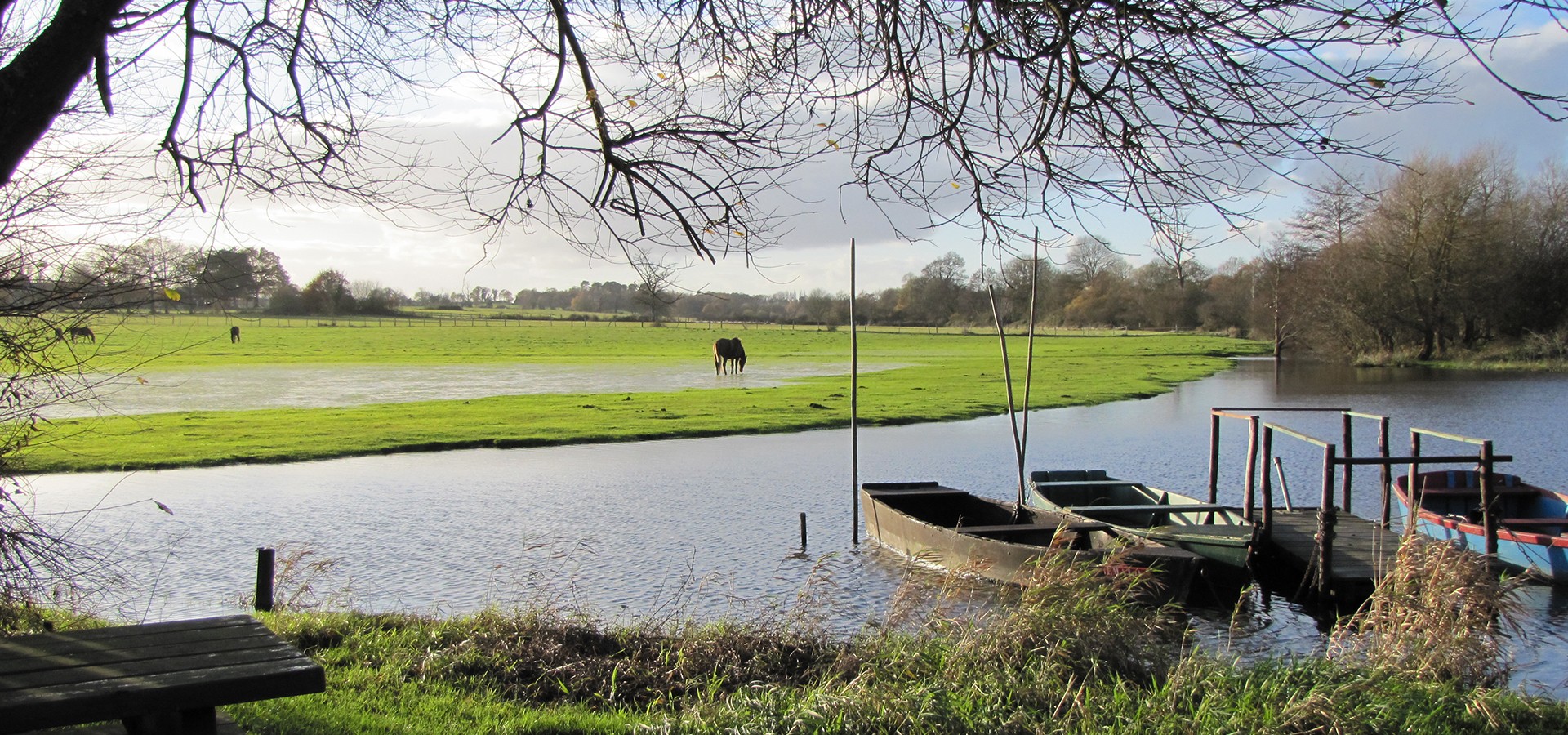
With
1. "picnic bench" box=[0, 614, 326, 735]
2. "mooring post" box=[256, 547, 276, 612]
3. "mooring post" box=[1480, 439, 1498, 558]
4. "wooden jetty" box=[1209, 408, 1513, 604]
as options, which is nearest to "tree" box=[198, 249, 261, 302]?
"picnic bench" box=[0, 614, 326, 735]

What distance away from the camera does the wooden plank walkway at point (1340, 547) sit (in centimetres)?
1300

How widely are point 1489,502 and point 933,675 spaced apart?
33.5ft

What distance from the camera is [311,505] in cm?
1972

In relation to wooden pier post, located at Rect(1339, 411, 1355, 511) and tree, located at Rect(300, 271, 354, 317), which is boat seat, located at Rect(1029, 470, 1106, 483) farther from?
tree, located at Rect(300, 271, 354, 317)

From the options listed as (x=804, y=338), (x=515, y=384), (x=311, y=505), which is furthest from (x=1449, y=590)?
(x=804, y=338)

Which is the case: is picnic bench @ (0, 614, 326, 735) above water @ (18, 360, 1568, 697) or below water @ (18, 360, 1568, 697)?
above

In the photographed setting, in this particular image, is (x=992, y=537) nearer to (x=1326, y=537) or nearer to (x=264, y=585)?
(x=1326, y=537)

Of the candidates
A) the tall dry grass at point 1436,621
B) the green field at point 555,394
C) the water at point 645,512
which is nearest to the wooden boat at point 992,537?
the water at point 645,512

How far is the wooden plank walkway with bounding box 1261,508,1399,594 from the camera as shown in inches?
512

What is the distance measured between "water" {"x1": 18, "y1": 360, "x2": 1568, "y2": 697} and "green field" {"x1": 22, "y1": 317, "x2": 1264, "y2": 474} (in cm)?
202

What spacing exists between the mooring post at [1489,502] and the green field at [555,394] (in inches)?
568

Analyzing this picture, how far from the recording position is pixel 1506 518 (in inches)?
621

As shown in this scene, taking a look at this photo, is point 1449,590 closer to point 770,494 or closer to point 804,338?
point 770,494

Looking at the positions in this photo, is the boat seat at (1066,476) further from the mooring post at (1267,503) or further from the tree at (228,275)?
the tree at (228,275)
